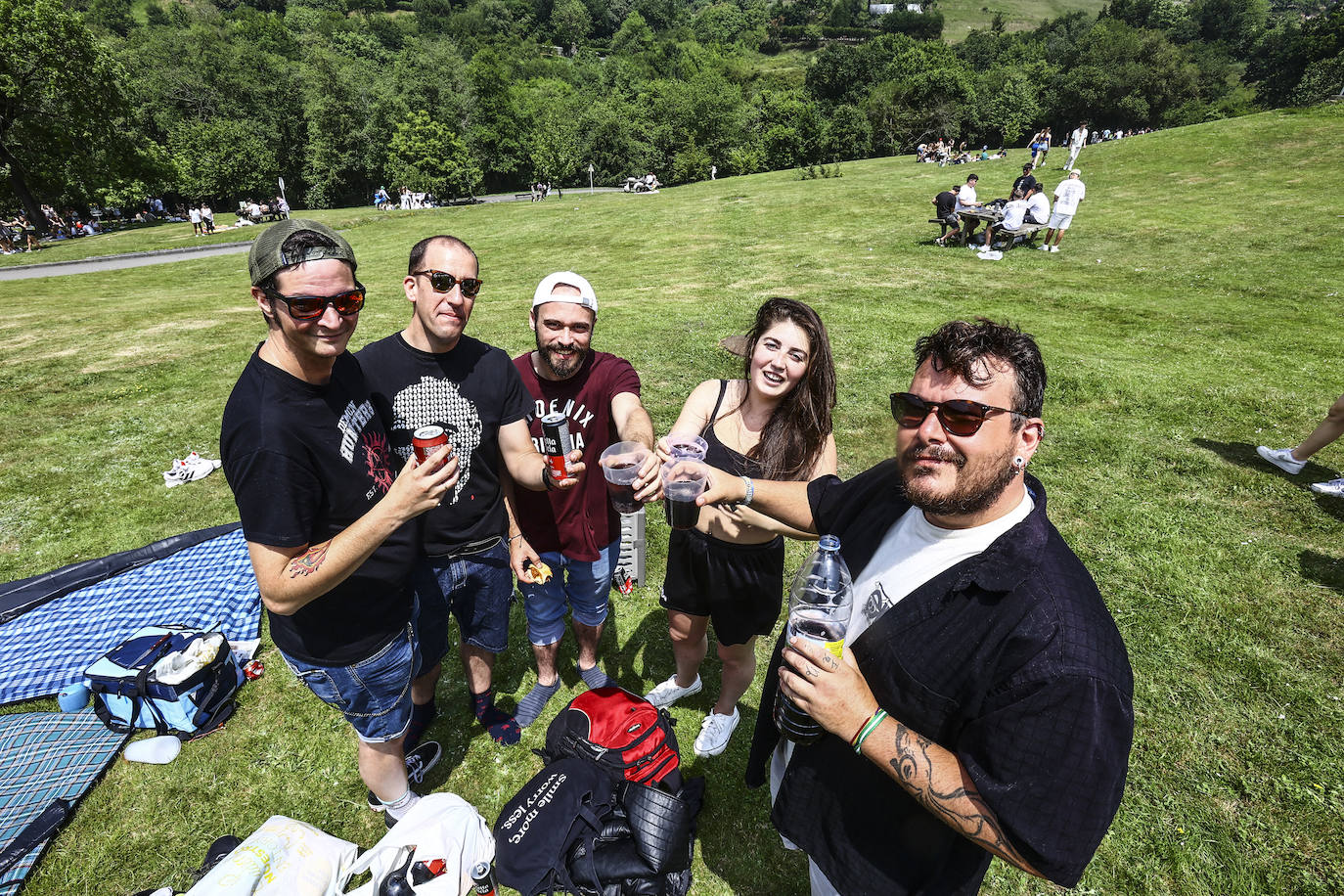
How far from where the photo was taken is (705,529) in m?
3.16

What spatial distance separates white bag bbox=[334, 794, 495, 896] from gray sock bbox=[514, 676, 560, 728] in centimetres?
79

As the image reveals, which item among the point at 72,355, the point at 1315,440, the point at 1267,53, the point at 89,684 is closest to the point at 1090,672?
the point at 89,684

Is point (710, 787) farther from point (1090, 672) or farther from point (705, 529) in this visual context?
point (1090, 672)

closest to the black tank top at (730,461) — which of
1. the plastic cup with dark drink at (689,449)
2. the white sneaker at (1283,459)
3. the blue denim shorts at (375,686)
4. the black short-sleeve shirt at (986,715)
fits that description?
the plastic cup with dark drink at (689,449)

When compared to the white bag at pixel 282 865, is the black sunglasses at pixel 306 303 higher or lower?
higher

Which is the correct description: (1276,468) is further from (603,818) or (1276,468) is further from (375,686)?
(375,686)

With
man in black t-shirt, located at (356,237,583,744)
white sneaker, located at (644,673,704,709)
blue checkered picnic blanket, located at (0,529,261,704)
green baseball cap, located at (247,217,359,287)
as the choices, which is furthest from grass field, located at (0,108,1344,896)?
green baseball cap, located at (247,217,359,287)

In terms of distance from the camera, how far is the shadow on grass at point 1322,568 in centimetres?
486

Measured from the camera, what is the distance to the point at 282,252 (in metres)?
2.15

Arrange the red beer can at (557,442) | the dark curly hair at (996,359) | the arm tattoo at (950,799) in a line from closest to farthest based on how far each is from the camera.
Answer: the arm tattoo at (950,799) → the dark curly hair at (996,359) → the red beer can at (557,442)

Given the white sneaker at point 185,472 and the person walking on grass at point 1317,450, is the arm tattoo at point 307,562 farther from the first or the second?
the person walking on grass at point 1317,450

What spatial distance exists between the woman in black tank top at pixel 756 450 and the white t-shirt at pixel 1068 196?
1631 cm

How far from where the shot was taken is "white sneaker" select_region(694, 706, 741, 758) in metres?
3.74

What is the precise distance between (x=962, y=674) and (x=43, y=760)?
5.61 meters
